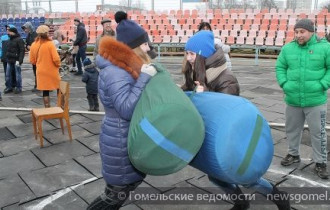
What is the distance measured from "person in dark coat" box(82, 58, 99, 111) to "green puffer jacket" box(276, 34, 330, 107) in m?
3.91

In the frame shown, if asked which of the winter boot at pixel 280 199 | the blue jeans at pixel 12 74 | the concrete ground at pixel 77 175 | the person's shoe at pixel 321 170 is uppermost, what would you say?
the blue jeans at pixel 12 74

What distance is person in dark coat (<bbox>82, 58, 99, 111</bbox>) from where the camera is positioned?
6770 mm

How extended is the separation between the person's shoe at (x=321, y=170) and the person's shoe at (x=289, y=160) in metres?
0.30

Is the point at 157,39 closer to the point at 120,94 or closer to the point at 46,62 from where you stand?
the point at 46,62

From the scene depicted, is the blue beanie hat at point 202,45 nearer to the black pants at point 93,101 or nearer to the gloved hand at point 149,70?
the gloved hand at point 149,70

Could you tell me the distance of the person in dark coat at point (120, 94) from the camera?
7.64 feet

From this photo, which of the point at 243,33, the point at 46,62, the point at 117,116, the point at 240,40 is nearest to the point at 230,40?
the point at 240,40

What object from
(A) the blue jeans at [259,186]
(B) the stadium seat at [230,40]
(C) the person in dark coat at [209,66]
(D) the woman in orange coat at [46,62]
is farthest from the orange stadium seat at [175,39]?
(A) the blue jeans at [259,186]

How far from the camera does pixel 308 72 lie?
3896mm

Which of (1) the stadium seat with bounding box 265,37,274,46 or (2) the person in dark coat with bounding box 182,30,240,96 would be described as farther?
(1) the stadium seat with bounding box 265,37,274,46

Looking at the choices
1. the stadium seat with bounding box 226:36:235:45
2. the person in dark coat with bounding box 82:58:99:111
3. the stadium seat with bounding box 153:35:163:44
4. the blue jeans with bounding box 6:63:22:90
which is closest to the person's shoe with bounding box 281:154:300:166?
the person in dark coat with bounding box 82:58:99:111

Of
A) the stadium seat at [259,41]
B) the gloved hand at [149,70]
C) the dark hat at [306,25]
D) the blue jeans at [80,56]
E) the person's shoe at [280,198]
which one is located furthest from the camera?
the stadium seat at [259,41]

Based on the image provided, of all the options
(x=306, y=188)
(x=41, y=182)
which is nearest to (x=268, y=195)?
(x=306, y=188)

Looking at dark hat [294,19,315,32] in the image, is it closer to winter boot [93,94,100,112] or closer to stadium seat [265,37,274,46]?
winter boot [93,94,100,112]
